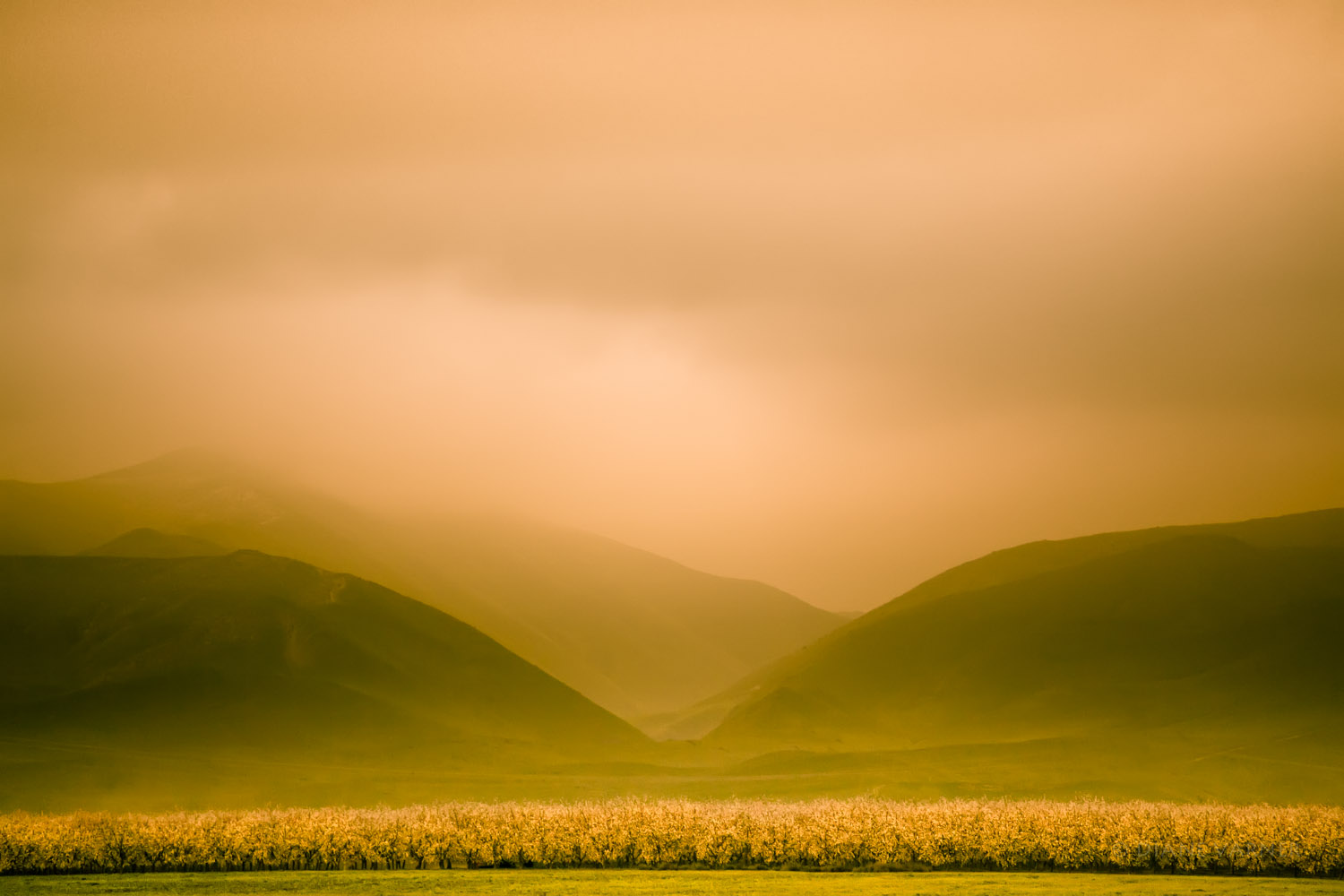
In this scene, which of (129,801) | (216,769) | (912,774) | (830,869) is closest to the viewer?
(830,869)

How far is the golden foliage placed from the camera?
49062mm

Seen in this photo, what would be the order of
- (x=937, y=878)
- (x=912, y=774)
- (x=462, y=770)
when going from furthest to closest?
(x=462, y=770), (x=912, y=774), (x=937, y=878)

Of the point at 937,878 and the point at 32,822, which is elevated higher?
the point at 32,822

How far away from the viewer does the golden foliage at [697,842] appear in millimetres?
49062

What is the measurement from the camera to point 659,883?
44.7m

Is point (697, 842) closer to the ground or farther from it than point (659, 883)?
farther from it

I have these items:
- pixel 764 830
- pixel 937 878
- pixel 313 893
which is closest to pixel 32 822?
pixel 313 893

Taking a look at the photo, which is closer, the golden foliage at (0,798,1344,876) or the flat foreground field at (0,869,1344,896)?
the flat foreground field at (0,869,1344,896)

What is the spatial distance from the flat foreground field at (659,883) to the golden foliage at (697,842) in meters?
1.77

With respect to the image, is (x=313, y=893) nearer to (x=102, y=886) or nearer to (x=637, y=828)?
(x=102, y=886)

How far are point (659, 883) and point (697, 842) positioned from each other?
6476 millimetres

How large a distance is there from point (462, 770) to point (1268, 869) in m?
124

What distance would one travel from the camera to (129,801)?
11869cm

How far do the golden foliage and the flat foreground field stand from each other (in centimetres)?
177
